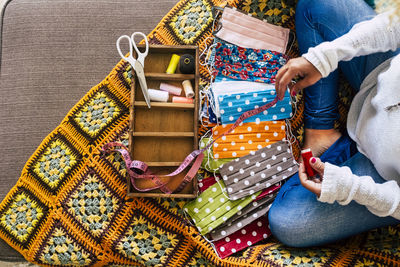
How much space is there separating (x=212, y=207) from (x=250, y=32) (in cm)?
59

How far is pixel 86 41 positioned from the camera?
4.05 feet

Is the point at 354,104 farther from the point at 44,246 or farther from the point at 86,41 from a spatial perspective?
the point at 44,246

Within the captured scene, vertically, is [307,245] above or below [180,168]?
below

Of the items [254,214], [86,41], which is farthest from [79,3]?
[254,214]

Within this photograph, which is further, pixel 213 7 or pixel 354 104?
pixel 213 7

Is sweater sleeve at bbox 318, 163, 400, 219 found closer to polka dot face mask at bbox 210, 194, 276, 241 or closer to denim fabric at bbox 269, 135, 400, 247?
denim fabric at bbox 269, 135, 400, 247

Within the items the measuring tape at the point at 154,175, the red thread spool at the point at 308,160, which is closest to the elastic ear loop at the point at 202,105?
the measuring tape at the point at 154,175

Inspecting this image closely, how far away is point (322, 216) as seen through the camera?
3.44 ft

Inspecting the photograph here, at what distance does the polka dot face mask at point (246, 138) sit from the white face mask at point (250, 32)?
0.26 meters

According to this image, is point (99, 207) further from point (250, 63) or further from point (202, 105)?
point (250, 63)

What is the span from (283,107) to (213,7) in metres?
0.41

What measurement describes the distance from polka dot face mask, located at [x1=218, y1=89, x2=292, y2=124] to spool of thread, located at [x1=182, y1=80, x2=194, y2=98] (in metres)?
0.10

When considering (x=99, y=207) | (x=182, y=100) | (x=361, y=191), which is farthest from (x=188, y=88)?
(x=361, y=191)

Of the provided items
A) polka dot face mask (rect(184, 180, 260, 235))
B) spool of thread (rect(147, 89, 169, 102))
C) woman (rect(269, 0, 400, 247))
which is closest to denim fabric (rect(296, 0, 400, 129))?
woman (rect(269, 0, 400, 247))
